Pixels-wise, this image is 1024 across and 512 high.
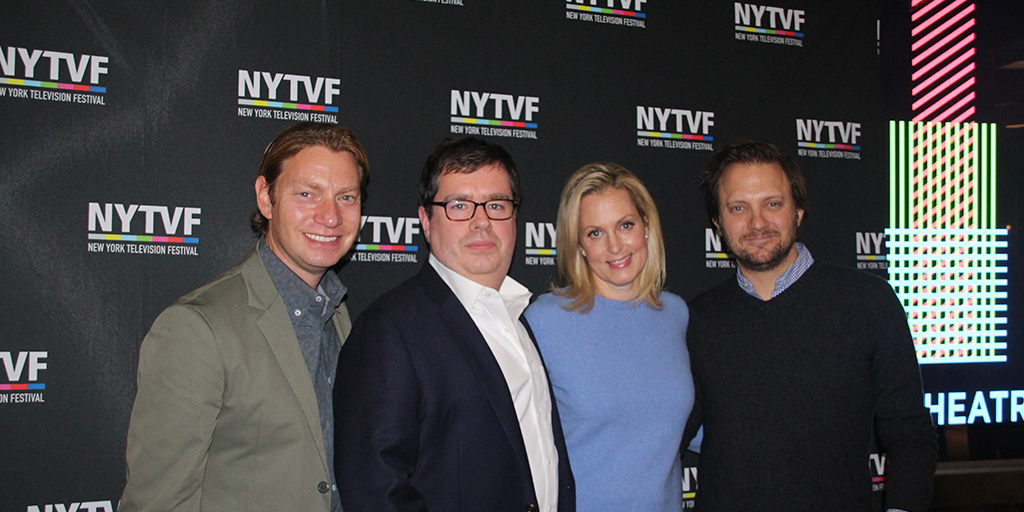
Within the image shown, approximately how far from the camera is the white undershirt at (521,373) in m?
1.75

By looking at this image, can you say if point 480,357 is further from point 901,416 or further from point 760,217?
point 901,416

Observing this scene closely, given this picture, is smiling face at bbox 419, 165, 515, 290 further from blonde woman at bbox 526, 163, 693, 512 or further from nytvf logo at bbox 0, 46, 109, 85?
nytvf logo at bbox 0, 46, 109, 85

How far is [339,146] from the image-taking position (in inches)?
74.7

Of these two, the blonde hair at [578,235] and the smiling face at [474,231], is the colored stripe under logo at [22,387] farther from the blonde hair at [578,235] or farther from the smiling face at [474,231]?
the blonde hair at [578,235]

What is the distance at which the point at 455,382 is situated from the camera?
163 centimetres

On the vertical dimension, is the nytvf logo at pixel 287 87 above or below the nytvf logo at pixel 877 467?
above

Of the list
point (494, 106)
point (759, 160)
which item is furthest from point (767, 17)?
point (494, 106)

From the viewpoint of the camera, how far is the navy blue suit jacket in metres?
1.50

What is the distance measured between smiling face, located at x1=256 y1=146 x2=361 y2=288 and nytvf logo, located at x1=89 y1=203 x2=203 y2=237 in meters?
0.87

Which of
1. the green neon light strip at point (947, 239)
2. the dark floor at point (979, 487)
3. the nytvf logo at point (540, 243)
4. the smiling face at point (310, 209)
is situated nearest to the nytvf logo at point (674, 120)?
the nytvf logo at point (540, 243)

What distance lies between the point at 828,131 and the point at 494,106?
73.7 inches

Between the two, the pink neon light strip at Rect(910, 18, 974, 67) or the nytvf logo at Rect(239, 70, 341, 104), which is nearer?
the nytvf logo at Rect(239, 70, 341, 104)

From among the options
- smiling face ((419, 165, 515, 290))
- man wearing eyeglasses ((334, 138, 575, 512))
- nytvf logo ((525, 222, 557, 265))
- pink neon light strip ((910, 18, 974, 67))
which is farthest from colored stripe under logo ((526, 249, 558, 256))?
pink neon light strip ((910, 18, 974, 67))

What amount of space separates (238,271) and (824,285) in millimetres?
1984
